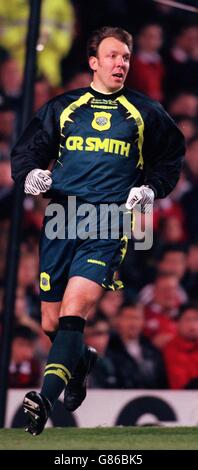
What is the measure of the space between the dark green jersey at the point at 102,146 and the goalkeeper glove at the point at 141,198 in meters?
0.11

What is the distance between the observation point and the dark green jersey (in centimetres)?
587

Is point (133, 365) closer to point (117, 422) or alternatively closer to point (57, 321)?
point (117, 422)

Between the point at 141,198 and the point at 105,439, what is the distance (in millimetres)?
1161

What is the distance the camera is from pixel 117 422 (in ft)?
29.3

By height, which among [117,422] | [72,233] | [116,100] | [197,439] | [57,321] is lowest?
[117,422]

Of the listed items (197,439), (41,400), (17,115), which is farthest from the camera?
(17,115)

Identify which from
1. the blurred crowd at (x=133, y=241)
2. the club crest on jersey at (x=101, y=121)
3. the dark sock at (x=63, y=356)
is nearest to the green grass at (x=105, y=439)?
the dark sock at (x=63, y=356)

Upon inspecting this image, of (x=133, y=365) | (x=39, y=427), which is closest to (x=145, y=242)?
(x=133, y=365)

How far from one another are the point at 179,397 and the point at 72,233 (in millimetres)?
3576

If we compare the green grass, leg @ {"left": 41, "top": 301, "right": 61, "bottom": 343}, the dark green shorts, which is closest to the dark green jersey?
the dark green shorts

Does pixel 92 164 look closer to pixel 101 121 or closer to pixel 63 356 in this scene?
pixel 101 121

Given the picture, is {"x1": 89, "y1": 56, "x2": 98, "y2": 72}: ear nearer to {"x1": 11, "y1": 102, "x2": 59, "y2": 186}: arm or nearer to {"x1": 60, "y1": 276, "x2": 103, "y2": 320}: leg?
{"x1": 11, "y1": 102, "x2": 59, "y2": 186}: arm

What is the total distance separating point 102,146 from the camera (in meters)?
5.88
